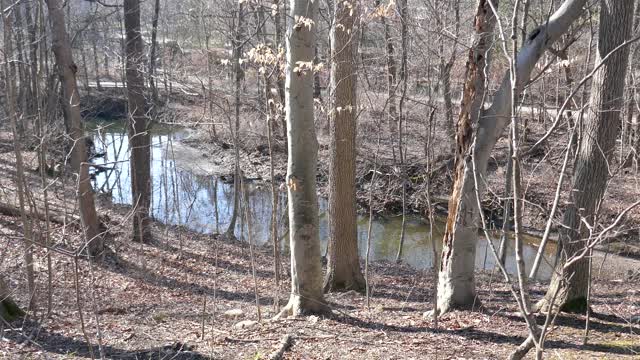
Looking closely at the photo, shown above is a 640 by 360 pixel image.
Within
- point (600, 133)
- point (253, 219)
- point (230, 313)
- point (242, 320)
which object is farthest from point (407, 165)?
point (600, 133)

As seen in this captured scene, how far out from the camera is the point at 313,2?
6.36 metres

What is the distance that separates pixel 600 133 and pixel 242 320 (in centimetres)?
509

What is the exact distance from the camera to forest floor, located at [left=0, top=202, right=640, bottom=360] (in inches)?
Result: 243

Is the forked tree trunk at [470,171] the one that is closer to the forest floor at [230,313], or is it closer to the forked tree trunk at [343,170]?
the forest floor at [230,313]

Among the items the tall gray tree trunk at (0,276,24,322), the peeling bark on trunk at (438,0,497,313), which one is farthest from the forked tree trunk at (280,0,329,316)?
the tall gray tree trunk at (0,276,24,322)

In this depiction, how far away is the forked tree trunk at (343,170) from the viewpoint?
9.60 metres

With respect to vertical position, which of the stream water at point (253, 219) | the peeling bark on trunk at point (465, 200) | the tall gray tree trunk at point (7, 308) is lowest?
the stream water at point (253, 219)

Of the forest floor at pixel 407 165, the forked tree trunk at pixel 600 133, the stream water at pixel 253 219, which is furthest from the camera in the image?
the forest floor at pixel 407 165

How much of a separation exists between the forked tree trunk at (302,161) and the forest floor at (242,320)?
1.16 ft

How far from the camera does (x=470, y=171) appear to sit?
6.99 meters

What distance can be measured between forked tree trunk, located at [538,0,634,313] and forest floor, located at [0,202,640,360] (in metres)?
0.42

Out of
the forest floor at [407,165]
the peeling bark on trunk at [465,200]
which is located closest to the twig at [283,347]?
the peeling bark on trunk at [465,200]

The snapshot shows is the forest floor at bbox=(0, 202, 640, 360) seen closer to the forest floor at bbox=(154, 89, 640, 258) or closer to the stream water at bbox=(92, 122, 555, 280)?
the stream water at bbox=(92, 122, 555, 280)

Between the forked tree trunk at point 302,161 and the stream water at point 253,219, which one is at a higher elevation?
the forked tree trunk at point 302,161
